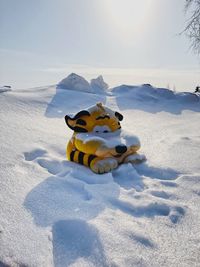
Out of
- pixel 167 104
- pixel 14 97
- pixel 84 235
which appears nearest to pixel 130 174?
pixel 84 235

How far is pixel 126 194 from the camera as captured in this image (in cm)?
283

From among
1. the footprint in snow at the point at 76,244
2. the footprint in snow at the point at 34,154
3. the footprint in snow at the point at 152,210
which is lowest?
the footprint in snow at the point at 34,154

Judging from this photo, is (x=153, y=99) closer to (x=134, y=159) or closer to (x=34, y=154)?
(x=134, y=159)

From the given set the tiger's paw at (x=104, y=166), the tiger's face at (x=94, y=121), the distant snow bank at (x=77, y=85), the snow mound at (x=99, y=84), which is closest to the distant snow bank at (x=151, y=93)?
the snow mound at (x=99, y=84)

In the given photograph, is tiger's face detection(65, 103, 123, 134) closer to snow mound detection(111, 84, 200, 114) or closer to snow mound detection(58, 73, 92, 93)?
snow mound detection(111, 84, 200, 114)

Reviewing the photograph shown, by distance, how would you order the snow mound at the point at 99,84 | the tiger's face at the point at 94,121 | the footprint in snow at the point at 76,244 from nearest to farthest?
1. the footprint in snow at the point at 76,244
2. the tiger's face at the point at 94,121
3. the snow mound at the point at 99,84

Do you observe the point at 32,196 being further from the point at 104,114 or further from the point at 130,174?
the point at 104,114

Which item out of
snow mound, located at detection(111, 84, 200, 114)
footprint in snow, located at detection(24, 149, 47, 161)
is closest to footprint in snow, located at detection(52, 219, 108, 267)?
footprint in snow, located at detection(24, 149, 47, 161)

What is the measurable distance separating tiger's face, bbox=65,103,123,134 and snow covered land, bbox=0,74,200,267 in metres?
0.50

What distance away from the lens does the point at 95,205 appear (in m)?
2.58

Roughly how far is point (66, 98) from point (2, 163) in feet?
18.3

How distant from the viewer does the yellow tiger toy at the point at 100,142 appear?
3.50m

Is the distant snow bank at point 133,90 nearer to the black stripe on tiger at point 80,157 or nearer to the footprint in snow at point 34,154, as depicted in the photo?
the footprint in snow at point 34,154

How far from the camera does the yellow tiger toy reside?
350 centimetres
